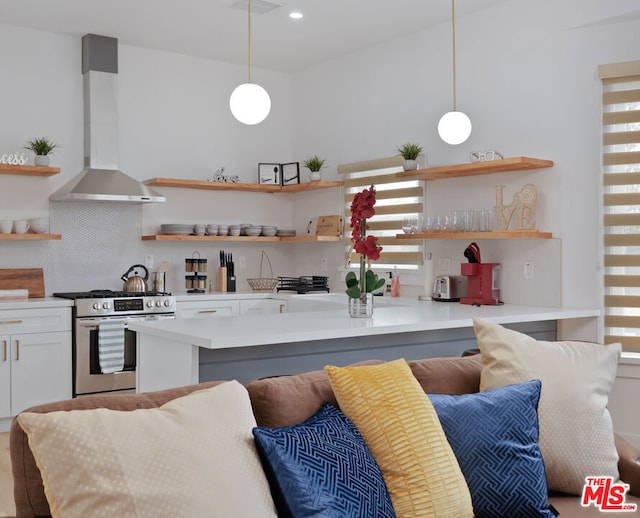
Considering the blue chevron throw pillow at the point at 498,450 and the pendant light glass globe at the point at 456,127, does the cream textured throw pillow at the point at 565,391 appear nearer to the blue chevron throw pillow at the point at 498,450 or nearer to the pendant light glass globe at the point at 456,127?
the blue chevron throw pillow at the point at 498,450

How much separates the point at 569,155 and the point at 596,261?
0.69 m

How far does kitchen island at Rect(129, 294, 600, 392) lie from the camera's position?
121 inches

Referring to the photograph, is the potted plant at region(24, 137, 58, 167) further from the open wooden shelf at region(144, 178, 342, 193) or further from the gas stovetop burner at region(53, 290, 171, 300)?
the gas stovetop burner at region(53, 290, 171, 300)

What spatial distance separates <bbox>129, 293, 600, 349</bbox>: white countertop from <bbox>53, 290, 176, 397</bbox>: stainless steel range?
1.88 m

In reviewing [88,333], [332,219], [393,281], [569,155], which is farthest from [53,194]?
[569,155]

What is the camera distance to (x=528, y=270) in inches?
188

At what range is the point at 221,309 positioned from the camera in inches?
230

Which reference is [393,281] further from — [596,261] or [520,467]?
[520,467]

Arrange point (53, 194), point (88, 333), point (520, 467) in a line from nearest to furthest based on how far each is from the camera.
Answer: point (520, 467) < point (88, 333) < point (53, 194)

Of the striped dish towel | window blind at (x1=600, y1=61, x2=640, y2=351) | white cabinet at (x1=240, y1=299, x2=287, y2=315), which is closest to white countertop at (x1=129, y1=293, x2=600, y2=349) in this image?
window blind at (x1=600, y1=61, x2=640, y2=351)

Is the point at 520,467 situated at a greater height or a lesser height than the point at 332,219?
lesser

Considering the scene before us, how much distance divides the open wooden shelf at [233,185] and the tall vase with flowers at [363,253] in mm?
2647

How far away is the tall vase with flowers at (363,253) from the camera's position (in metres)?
3.23

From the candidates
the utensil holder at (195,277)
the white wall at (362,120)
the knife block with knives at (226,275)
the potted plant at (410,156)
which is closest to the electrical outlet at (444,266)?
the white wall at (362,120)
